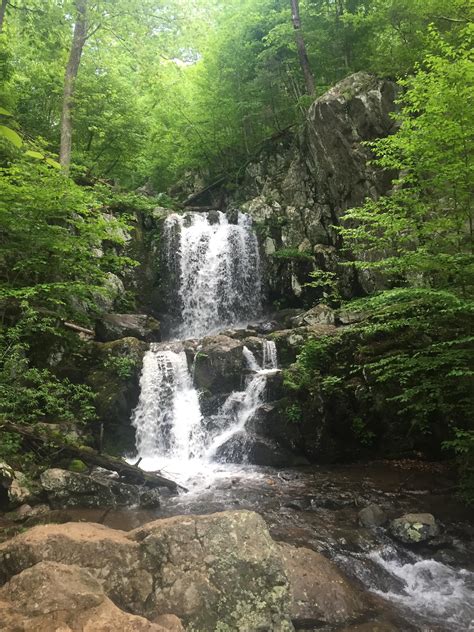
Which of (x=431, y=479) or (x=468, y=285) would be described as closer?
(x=468, y=285)

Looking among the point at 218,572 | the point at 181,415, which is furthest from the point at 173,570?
the point at 181,415

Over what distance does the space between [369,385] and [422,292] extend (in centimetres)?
479

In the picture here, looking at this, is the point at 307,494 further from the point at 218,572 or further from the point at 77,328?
the point at 77,328

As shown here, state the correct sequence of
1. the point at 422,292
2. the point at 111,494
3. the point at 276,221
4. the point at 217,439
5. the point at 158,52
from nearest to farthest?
the point at 422,292 < the point at 111,494 < the point at 158,52 < the point at 217,439 < the point at 276,221

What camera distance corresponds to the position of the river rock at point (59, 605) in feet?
8.32

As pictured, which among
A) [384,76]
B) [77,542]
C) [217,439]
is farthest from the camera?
[384,76]

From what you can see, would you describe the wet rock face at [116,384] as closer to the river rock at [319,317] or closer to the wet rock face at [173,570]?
the river rock at [319,317]

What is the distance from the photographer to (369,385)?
1003 cm

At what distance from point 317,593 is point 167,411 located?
7595 millimetres

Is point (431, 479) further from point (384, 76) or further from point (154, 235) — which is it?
point (154, 235)

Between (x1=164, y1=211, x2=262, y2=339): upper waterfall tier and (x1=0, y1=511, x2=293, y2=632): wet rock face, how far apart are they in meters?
13.6

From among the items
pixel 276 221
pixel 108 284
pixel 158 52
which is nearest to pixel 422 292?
pixel 158 52

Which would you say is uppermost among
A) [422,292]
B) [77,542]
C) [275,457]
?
[422,292]

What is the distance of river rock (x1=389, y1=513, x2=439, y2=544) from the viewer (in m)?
5.94
